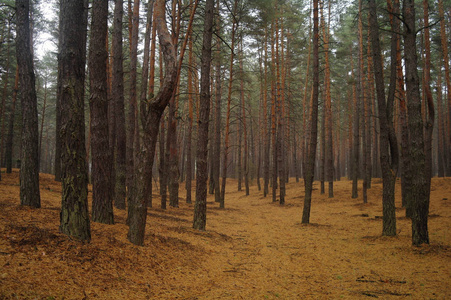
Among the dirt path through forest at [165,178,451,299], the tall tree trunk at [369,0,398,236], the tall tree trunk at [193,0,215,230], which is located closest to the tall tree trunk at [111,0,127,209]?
the tall tree trunk at [193,0,215,230]

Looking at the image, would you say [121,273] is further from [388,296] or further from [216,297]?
[388,296]

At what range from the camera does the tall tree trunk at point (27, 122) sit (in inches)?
256

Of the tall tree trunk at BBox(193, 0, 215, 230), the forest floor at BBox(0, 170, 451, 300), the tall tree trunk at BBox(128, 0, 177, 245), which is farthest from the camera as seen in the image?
the tall tree trunk at BBox(193, 0, 215, 230)

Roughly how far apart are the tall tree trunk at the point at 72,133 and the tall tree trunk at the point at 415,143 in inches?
288

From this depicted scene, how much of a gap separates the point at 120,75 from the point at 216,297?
6.86 meters

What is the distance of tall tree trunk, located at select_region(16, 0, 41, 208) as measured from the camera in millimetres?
6500

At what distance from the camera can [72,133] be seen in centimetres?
460

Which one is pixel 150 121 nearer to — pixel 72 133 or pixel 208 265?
pixel 72 133

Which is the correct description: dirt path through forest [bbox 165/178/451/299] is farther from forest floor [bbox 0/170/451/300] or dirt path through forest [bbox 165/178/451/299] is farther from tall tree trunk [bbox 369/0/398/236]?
tall tree trunk [bbox 369/0/398/236]

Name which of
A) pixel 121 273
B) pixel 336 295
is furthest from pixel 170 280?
pixel 336 295

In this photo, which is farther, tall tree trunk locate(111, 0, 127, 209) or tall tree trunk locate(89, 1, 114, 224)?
tall tree trunk locate(111, 0, 127, 209)

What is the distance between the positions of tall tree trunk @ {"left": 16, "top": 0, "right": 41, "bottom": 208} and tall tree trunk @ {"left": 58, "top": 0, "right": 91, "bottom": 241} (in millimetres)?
2719

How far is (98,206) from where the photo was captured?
21.5ft

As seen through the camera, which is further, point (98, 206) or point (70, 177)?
point (98, 206)
